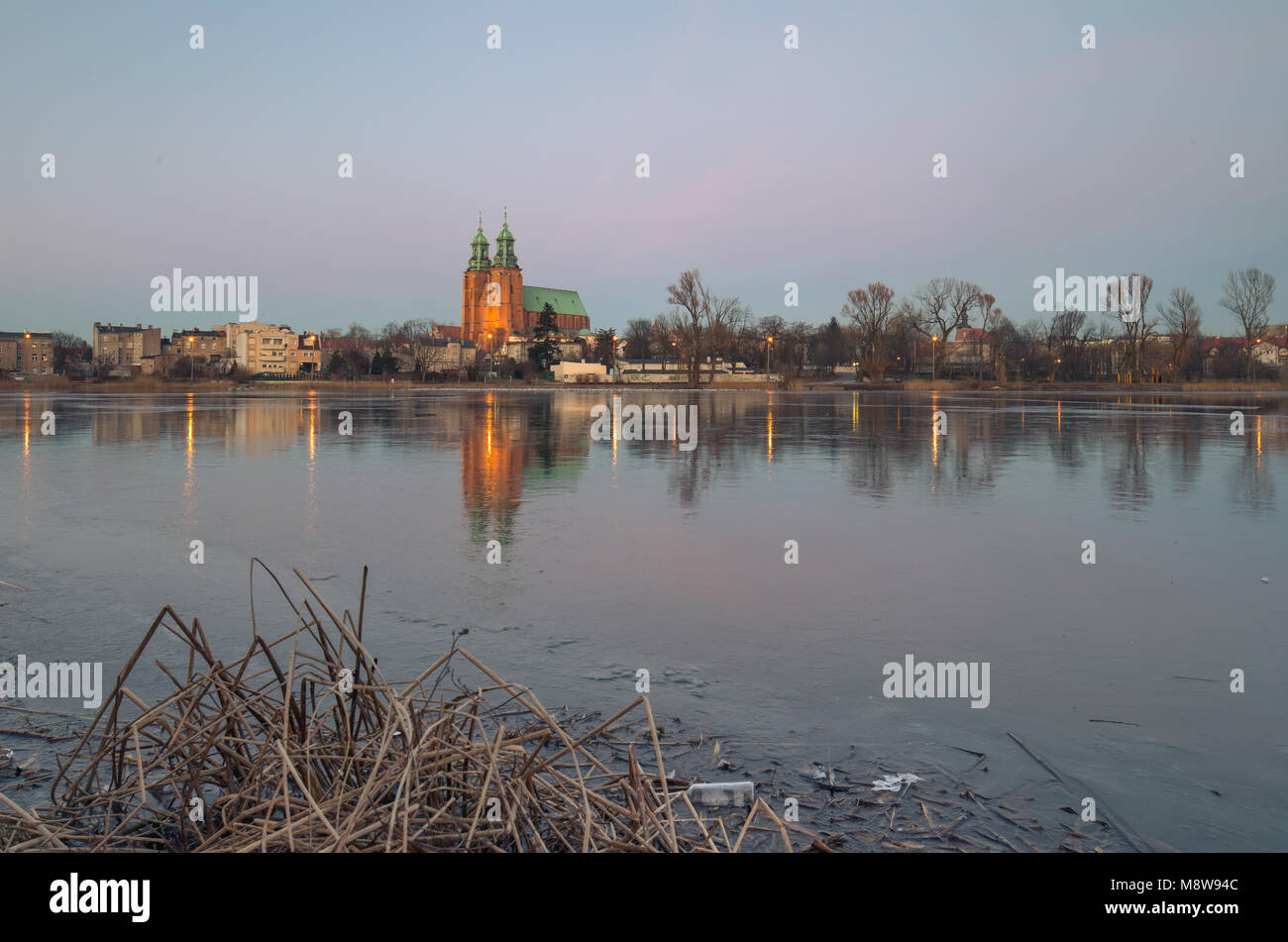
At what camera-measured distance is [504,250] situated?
7151 inches

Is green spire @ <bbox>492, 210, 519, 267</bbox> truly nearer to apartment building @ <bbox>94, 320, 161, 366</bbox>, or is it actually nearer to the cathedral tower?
the cathedral tower

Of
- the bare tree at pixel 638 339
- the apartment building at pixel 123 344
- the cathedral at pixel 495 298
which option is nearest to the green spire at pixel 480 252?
the cathedral at pixel 495 298

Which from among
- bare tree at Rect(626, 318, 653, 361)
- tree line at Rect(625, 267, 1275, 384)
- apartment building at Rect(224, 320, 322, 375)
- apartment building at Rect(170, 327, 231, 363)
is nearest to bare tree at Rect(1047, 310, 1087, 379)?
tree line at Rect(625, 267, 1275, 384)

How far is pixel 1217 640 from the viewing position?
6.38 metres

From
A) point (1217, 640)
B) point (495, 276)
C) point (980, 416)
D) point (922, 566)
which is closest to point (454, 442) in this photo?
point (922, 566)

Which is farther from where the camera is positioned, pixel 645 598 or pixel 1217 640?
pixel 645 598

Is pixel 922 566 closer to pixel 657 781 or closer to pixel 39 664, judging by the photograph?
pixel 657 781

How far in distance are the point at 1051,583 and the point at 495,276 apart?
17948 cm

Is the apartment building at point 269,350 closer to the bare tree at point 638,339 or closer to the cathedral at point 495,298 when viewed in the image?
the cathedral at point 495,298

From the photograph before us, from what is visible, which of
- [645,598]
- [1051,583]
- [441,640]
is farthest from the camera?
[1051,583]

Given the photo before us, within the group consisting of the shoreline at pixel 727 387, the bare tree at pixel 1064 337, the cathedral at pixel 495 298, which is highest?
the cathedral at pixel 495 298

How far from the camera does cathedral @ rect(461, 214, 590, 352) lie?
579ft

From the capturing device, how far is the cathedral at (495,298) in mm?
176625

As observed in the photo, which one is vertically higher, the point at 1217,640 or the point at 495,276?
the point at 495,276
